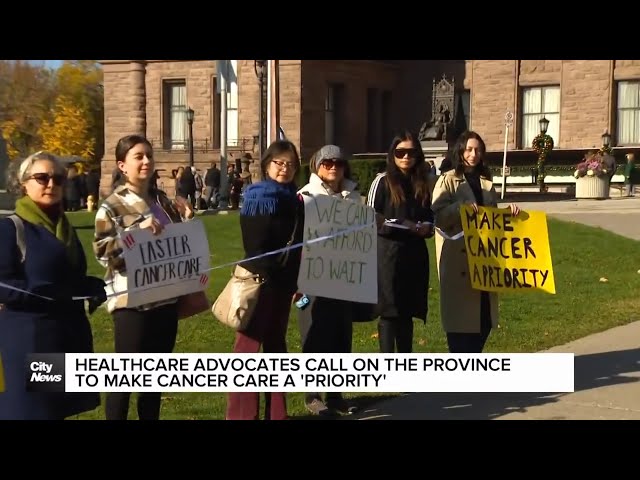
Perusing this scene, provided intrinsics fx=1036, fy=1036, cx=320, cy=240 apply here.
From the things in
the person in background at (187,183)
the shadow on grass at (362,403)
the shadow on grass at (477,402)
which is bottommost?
the shadow on grass at (362,403)

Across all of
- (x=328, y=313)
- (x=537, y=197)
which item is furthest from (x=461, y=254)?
(x=537, y=197)

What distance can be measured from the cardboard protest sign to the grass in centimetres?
99

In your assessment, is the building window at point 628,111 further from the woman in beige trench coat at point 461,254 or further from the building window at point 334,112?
the woman in beige trench coat at point 461,254

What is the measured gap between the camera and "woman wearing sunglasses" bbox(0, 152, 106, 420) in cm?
558

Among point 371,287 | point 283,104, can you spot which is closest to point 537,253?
point 371,287

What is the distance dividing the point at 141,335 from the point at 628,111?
130 ft

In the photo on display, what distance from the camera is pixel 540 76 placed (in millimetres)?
44000

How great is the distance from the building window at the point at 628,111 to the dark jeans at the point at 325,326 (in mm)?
37667

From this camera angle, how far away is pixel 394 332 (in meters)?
7.80

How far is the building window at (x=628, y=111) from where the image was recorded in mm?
42656

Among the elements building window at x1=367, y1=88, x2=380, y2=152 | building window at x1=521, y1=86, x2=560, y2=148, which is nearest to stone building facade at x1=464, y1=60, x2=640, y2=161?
building window at x1=521, y1=86, x2=560, y2=148

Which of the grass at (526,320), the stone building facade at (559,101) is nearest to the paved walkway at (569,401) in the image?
the grass at (526,320)

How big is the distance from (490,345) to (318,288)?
3360mm

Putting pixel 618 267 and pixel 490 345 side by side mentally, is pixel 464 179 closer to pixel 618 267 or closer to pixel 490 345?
pixel 490 345
